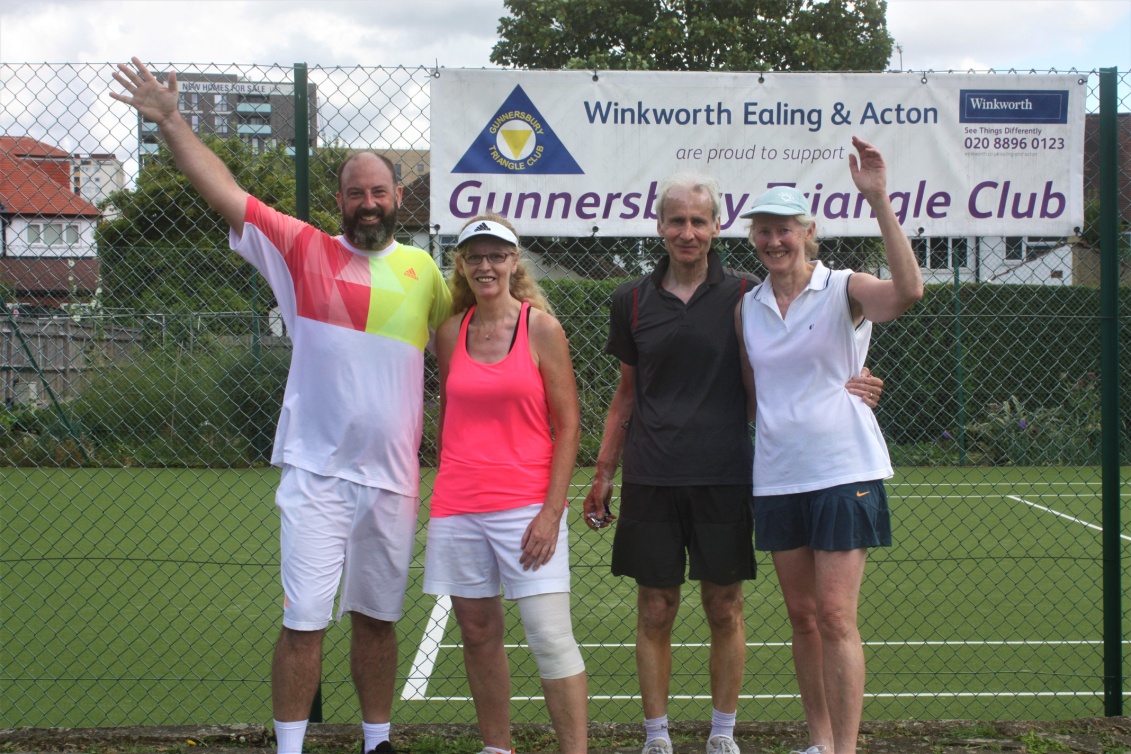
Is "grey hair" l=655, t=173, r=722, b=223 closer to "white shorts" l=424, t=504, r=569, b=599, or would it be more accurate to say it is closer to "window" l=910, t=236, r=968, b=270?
"white shorts" l=424, t=504, r=569, b=599

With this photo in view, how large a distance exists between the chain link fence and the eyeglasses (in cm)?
109

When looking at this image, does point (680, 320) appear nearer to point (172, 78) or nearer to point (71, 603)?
point (172, 78)

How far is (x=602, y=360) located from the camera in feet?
36.8

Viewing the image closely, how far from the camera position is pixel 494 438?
351cm

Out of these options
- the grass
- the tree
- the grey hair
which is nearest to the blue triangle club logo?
the grey hair

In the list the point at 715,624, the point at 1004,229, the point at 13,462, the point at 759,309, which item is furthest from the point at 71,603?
the point at 13,462

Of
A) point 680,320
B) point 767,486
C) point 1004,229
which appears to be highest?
point 1004,229

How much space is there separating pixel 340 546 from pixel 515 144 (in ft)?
6.04

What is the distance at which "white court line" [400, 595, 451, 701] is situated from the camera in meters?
5.22

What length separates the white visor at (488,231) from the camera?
350 centimetres

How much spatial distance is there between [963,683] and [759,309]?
2801mm

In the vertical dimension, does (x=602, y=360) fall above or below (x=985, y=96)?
below

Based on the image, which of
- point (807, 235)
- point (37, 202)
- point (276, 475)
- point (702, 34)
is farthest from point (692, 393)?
point (702, 34)

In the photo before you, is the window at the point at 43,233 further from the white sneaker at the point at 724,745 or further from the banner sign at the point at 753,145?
the white sneaker at the point at 724,745
